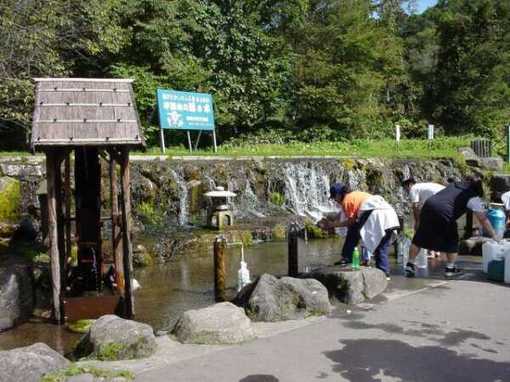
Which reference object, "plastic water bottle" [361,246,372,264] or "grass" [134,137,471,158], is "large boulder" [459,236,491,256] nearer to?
"plastic water bottle" [361,246,372,264]

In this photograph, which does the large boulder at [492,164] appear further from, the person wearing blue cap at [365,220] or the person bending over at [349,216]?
the person bending over at [349,216]

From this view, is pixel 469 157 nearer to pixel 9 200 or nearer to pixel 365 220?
pixel 365 220

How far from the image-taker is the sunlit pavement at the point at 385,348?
5117mm

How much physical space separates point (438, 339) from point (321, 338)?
1232 millimetres

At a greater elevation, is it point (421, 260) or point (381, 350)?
point (421, 260)

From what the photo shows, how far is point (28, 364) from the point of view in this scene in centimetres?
502

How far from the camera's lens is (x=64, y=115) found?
829 centimetres

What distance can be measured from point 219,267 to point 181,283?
252 cm

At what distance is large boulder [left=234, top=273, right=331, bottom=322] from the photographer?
688 cm

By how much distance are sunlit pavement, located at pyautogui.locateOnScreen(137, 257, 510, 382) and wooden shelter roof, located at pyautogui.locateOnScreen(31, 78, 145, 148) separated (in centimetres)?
393

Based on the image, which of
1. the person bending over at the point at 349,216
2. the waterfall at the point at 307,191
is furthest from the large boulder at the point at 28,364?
the waterfall at the point at 307,191

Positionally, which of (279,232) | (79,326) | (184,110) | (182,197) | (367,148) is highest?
(184,110)

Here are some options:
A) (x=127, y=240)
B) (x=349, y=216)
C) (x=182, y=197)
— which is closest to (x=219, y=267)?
(x=127, y=240)

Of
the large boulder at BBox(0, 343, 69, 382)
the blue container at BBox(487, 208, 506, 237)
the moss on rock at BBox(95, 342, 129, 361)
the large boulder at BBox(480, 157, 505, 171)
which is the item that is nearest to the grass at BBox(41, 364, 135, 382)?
the large boulder at BBox(0, 343, 69, 382)
